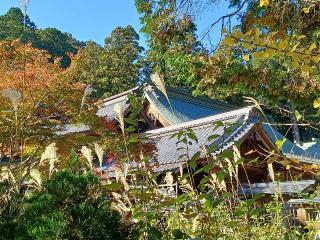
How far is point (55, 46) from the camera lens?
102 feet

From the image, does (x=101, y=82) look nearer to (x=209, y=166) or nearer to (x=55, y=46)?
(x=55, y=46)

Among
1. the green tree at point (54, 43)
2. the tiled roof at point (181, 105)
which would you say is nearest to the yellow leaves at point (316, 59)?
the tiled roof at point (181, 105)

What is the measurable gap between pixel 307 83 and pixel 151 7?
6.72 feet

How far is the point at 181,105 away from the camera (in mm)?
17906

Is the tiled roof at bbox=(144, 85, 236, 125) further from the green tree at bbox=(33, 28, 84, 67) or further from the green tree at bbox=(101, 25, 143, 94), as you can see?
the green tree at bbox=(33, 28, 84, 67)

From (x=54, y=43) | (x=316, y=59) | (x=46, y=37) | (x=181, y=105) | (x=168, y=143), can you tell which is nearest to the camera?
(x=316, y=59)

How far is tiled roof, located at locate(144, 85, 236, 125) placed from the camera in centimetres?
1465

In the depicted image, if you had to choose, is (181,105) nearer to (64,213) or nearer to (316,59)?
(316,59)

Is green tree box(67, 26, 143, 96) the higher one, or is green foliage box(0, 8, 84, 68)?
green foliage box(0, 8, 84, 68)

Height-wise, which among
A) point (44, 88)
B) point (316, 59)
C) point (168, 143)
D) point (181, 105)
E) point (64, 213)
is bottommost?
point (64, 213)

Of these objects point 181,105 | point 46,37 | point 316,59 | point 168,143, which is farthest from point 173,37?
point 46,37

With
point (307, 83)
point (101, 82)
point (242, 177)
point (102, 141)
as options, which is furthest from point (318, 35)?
point (101, 82)

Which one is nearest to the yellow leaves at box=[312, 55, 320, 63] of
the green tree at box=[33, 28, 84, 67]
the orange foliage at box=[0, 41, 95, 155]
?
the orange foliage at box=[0, 41, 95, 155]

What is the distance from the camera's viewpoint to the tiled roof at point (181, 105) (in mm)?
14648
